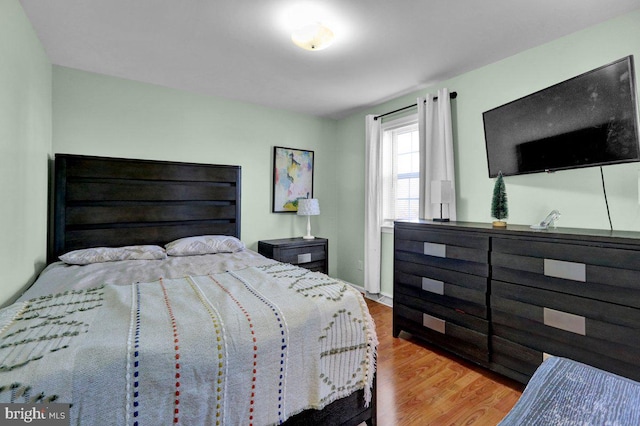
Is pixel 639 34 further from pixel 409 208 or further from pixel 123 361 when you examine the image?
pixel 123 361

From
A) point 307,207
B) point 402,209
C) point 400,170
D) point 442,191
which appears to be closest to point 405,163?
point 400,170

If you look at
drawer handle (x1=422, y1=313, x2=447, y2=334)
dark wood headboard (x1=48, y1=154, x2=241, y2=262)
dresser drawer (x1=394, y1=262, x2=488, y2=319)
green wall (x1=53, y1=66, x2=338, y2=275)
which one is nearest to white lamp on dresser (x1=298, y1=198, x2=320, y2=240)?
green wall (x1=53, y1=66, x2=338, y2=275)

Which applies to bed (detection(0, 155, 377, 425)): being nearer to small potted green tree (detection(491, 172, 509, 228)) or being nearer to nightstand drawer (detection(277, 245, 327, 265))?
nightstand drawer (detection(277, 245, 327, 265))

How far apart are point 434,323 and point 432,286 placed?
0.31 m

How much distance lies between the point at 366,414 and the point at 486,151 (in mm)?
2283

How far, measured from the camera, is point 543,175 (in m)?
2.34

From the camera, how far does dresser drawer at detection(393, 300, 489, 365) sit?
7.10ft

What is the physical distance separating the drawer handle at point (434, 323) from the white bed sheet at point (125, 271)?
57.0 inches

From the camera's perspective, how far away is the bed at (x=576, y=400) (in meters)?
0.51

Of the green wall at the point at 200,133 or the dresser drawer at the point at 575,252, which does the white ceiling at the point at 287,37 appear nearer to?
the green wall at the point at 200,133

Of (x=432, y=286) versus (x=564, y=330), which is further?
(x=432, y=286)

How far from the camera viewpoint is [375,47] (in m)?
2.36

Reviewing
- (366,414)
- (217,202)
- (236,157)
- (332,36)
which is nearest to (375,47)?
(332,36)

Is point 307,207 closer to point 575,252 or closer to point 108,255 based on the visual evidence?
point 108,255
